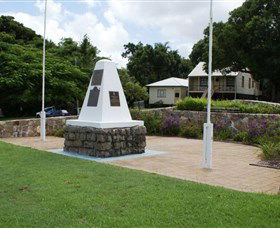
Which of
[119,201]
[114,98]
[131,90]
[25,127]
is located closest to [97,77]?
[114,98]

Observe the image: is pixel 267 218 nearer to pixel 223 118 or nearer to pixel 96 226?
pixel 96 226

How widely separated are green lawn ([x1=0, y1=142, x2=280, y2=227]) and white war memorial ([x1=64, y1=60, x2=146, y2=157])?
284cm

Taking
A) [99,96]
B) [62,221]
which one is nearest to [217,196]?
[62,221]

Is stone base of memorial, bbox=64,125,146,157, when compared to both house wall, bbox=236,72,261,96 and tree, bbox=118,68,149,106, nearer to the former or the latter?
tree, bbox=118,68,149,106

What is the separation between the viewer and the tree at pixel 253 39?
33.2 metres

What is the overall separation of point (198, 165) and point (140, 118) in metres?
8.77

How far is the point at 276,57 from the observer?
33.0m

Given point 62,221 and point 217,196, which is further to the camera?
point 217,196

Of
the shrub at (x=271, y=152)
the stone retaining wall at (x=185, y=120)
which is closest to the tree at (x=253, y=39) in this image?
the stone retaining wall at (x=185, y=120)

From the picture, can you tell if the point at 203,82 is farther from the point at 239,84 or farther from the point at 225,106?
the point at 225,106

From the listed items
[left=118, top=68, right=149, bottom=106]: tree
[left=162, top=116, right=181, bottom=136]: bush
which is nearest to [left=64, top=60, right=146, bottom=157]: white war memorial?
[left=162, top=116, right=181, bottom=136]: bush

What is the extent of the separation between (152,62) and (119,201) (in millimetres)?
49919

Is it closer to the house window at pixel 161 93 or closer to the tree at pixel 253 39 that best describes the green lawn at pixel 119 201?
the tree at pixel 253 39

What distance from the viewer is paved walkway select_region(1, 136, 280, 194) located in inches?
302
